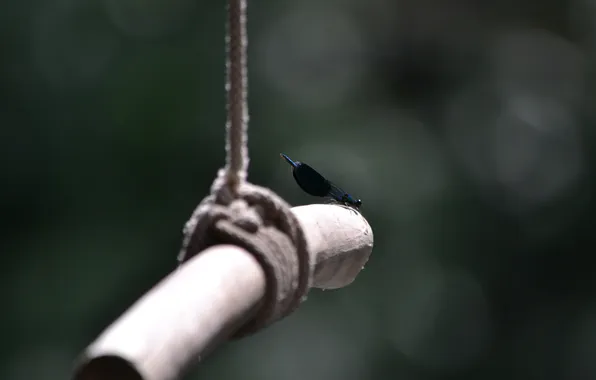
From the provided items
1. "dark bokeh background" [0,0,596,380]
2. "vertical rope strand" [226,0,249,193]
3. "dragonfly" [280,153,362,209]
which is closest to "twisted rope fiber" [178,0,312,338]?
"vertical rope strand" [226,0,249,193]

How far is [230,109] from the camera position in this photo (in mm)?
459

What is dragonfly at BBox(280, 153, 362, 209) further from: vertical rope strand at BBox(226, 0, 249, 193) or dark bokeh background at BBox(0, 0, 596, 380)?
dark bokeh background at BBox(0, 0, 596, 380)

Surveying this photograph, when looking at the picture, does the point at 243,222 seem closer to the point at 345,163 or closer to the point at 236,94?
the point at 236,94

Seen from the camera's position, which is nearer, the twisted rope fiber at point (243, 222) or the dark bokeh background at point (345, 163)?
the twisted rope fiber at point (243, 222)

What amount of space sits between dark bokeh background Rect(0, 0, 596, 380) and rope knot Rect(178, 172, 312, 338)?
1.04 metres

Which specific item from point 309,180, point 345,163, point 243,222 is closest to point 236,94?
point 243,222

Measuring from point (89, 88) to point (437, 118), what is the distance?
729mm

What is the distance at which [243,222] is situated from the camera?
1.45ft

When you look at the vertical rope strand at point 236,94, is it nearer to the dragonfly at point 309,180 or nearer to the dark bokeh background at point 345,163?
the dragonfly at point 309,180

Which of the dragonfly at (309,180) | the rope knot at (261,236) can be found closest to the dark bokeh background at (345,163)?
the dragonfly at (309,180)

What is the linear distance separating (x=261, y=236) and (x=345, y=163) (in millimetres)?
1173

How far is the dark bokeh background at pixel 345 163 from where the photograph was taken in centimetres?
148

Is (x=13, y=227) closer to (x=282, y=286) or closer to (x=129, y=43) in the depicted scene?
(x=129, y=43)

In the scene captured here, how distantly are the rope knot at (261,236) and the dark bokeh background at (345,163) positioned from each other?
1036 millimetres
